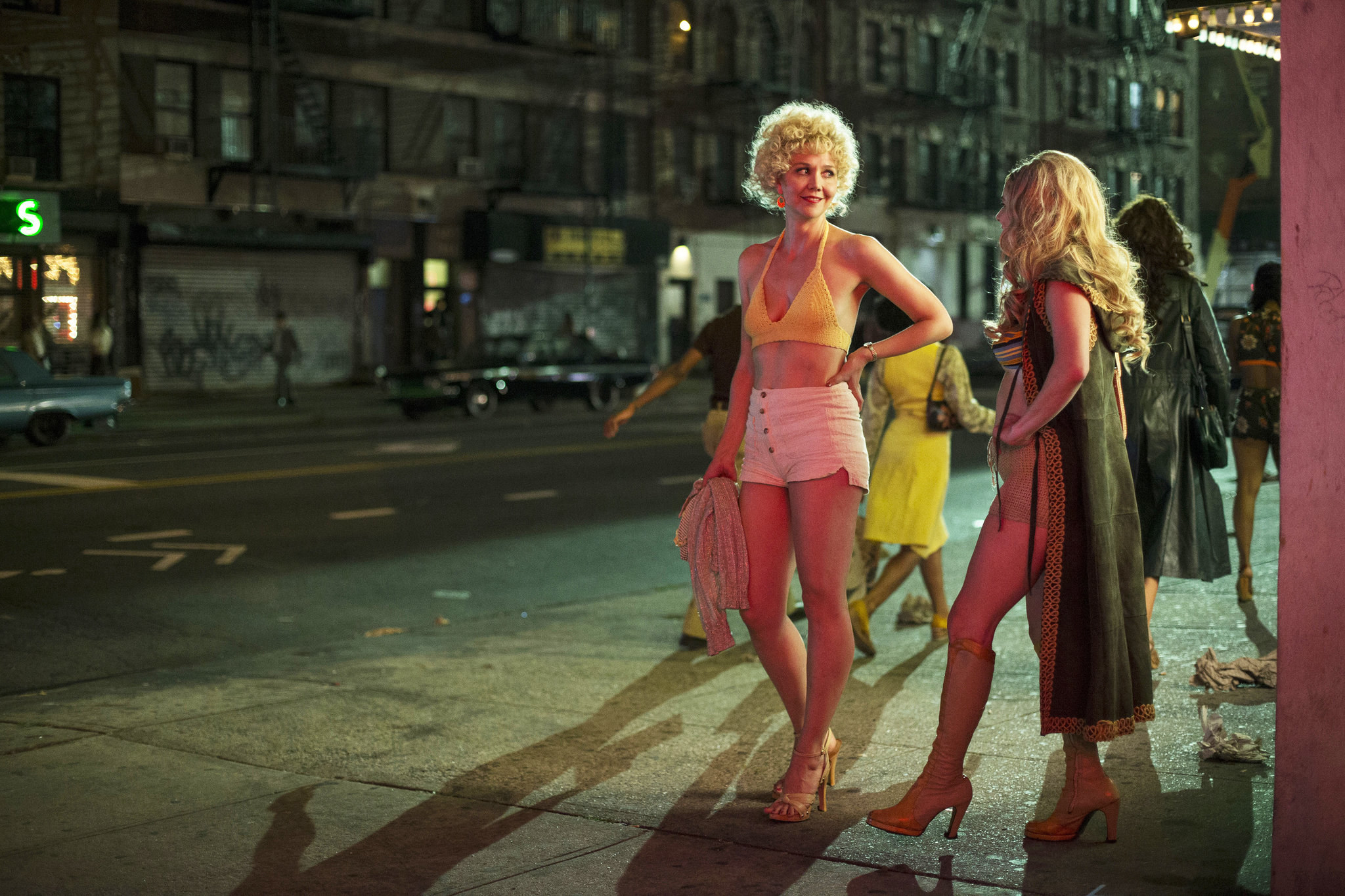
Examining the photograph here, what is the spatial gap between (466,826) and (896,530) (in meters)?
3.25

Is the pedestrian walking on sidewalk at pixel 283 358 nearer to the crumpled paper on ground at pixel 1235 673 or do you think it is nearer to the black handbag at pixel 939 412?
the black handbag at pixel 939 412

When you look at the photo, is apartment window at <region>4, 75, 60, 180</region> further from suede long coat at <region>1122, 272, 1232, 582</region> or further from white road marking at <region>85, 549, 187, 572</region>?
suede long coat at <region>1122, 272, 1232, 582</region>

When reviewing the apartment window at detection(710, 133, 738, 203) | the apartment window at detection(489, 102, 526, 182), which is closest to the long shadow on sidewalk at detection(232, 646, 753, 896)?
the apartment window at detection(489, 102, 526, 182)

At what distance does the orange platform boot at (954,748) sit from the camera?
13.7 feet

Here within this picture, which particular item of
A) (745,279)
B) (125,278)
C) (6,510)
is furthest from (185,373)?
(745,279)

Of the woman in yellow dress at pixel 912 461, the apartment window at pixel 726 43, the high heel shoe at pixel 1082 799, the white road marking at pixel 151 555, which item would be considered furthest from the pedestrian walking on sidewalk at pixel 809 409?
the apartment window at pixel 726 43

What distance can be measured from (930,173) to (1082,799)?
46.4 meters

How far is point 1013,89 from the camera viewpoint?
5059cm

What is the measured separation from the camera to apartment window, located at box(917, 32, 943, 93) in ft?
156

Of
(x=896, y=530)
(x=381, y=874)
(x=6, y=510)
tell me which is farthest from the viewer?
(x=6, y=510)

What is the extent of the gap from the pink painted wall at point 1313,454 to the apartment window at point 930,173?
45781mm

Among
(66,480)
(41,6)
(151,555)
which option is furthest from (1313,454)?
(41,6)

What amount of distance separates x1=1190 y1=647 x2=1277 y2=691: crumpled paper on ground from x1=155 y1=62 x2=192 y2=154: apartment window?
28.9 metres

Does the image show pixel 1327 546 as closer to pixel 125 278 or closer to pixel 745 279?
pixel 745 279
